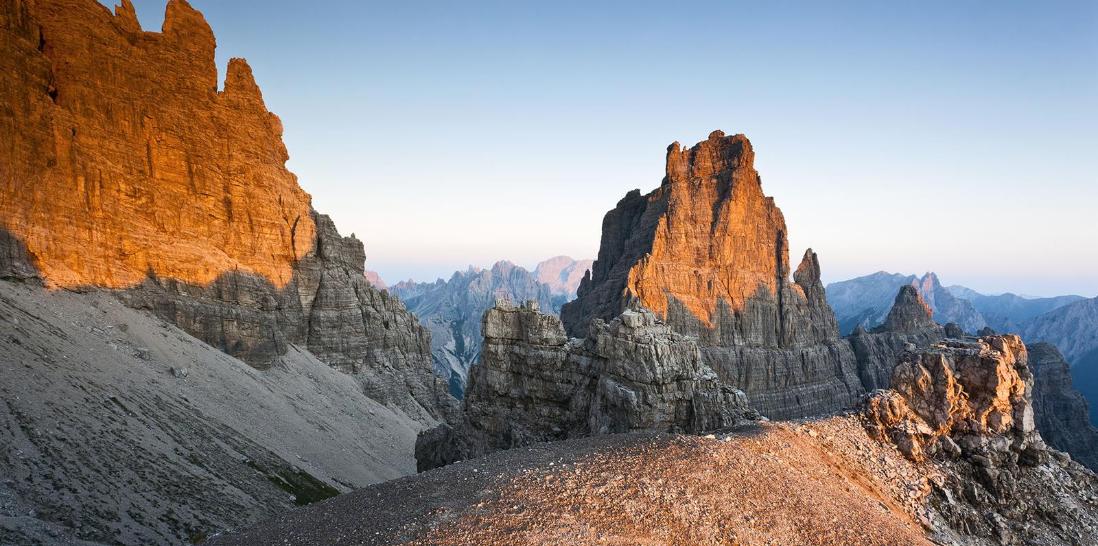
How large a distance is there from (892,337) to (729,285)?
51505 millimetres

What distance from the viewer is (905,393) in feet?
71.8

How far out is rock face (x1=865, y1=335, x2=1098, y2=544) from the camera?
1794 centimetres

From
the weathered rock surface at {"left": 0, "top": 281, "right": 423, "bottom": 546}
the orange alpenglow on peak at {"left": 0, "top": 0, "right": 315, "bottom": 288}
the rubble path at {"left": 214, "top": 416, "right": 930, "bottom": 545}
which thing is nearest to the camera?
the rubble path at {"left": 214, "top": 416, "right": 930, "bottom": 545}

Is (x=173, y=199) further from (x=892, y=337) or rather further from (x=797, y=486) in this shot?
(x=892, y=337)

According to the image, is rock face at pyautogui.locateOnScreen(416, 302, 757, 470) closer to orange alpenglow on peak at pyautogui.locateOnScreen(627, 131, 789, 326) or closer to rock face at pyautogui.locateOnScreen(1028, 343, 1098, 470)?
orange alpenglow on peak at pyautogui.locateOnScreen(627, 131, 789, 326)

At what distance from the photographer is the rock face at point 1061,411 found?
10100cm

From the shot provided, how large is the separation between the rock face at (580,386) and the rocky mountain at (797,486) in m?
8.86

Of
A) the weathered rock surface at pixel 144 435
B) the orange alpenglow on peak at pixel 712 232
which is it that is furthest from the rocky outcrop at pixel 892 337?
the weathered rock surface at pixel 144 435

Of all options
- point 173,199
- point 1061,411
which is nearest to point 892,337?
point 1061,411

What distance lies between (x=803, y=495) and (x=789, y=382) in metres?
103

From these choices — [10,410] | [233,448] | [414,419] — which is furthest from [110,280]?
[414,419]

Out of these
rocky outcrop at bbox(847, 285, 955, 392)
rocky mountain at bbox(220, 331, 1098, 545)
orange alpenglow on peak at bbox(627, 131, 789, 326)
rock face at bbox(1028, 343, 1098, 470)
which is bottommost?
rock face at bbox(1028, 343, 1098, 470)

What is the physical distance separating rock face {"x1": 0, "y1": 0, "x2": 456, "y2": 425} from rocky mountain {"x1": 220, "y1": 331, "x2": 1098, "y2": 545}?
52.4 meters

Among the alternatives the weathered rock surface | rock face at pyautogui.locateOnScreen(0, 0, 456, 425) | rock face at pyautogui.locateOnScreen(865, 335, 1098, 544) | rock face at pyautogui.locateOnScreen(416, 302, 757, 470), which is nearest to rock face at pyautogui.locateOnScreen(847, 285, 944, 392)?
rock face at pyautogui.locateOnScreen(0, 0, 456, 425)
